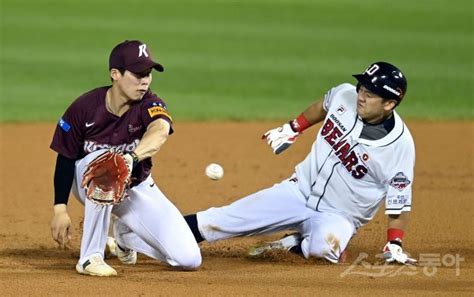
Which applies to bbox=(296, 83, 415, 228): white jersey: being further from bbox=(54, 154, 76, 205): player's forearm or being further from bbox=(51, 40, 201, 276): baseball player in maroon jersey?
bbox=(54, 154, 76, 205): player's forearm

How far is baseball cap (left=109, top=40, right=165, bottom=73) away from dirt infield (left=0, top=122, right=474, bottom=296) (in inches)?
49.6

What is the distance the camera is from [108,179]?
555cm

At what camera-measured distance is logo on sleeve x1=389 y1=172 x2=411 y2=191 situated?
6164 millimetres

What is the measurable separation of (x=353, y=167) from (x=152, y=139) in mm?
1396

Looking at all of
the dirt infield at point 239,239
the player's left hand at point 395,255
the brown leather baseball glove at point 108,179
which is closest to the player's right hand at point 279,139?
the dirt infield at point 239,239

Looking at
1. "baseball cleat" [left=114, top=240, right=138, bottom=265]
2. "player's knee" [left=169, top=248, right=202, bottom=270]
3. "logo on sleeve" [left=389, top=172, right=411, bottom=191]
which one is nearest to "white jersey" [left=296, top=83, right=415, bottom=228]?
"logo on sleeve" [left=389, top=172, right=411, bottom=191]

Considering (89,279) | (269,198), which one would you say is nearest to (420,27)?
(269,198)

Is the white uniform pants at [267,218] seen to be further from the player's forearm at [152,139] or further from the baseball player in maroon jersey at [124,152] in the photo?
the player's forearm at [152,139]

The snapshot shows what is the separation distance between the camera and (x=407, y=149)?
20.4 ft

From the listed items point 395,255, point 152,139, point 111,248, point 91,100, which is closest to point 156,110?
point 152,139

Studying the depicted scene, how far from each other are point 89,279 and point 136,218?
0.57 metres

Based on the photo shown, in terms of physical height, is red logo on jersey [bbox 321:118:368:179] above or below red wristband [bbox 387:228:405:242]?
above

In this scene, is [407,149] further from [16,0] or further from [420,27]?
[16,0]

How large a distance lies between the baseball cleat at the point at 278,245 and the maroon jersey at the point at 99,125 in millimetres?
1061
